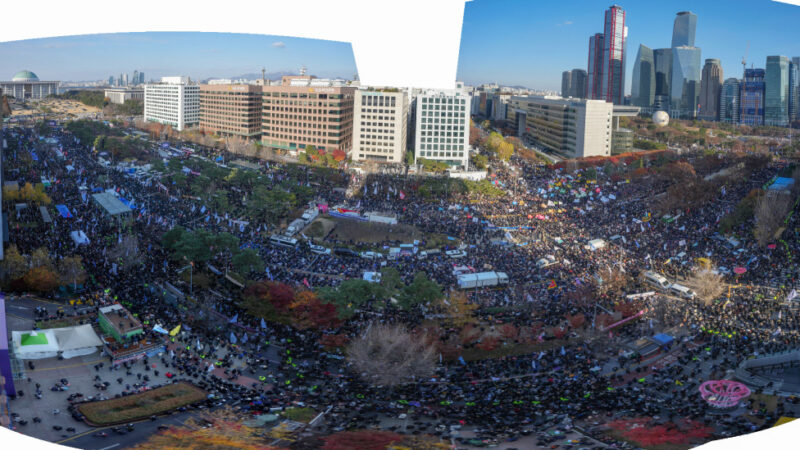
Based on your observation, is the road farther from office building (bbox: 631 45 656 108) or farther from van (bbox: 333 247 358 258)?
office building (bbox: 631 45 656 108)

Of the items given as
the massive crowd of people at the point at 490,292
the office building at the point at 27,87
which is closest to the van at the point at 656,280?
the massive crowd of people at the point at 490,292

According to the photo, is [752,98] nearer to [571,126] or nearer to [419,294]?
[419,294]

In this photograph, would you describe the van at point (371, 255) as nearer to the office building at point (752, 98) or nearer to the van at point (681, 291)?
the van at point (681, 291)

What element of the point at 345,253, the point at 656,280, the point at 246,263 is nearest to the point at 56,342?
the point at 246,263

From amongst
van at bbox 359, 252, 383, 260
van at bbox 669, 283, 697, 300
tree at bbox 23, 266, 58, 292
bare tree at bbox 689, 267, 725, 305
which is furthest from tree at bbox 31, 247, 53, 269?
bare tree at bbox 689, 267, 725, 305

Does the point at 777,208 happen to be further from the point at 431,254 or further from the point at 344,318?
the point at 344,318

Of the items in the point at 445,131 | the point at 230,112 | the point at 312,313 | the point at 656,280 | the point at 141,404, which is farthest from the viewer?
the point at 445,131
